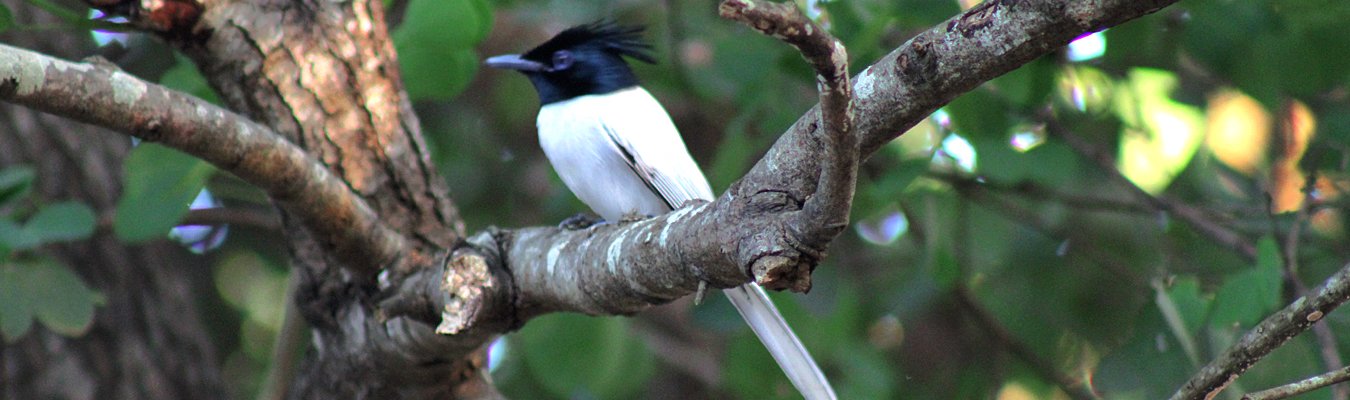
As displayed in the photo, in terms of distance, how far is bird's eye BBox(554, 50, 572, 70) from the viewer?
4.73 m

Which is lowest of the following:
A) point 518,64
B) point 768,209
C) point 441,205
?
point 518,64

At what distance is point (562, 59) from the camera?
4738 mm

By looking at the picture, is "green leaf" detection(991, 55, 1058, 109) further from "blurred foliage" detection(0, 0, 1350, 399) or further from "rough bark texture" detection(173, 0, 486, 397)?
"rough bark texture" detection(173, 0, 486, 397)

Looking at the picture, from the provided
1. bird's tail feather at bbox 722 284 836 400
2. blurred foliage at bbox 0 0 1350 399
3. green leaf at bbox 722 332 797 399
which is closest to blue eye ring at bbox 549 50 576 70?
blurred foliage at bbox 0 0 1350 399

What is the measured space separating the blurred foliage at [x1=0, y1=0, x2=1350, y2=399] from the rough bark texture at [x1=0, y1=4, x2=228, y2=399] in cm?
49

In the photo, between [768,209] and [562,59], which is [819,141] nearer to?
[768,209]

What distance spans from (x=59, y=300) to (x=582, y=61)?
6.98 ft

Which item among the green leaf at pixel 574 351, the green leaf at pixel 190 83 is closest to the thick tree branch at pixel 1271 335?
the green leaf at pixel 574 351

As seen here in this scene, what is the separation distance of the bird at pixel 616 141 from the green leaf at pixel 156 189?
1291 millimetres

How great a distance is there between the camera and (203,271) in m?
5.92

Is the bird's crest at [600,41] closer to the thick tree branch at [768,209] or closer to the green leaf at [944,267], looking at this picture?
the green leaf at [944,267]

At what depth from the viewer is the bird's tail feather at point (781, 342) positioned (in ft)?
10.8

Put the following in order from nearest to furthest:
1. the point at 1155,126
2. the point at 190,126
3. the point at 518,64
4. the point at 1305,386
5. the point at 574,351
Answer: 1. the point at 1305,386
2. the point at 190,126
3. the point at 574,351
4. the point at 518,64
5. the point at 1155,126

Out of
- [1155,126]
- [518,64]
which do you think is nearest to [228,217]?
[518,64]
